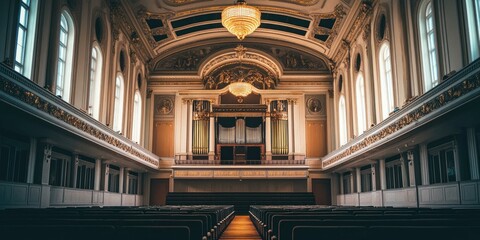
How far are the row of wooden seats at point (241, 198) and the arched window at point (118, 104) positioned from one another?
204 inches

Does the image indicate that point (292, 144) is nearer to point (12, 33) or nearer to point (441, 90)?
point (441, 90)

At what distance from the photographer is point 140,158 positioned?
18.9 metres

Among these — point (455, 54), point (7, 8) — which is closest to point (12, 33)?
point (7, 8)

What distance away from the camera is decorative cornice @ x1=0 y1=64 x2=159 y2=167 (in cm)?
822

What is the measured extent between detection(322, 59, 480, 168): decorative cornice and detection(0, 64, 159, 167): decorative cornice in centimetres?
905

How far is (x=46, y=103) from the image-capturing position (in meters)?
9.81

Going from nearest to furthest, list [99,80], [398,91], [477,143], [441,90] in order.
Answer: [441,90]
[477,143]
[398,91]
[99,80]

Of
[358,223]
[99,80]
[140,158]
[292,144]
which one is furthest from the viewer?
[292,144]

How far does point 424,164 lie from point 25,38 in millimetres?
12248

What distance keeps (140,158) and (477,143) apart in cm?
1345

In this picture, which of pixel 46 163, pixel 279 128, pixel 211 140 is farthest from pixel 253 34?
pixel 46 163

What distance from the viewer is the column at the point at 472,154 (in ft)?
34.5

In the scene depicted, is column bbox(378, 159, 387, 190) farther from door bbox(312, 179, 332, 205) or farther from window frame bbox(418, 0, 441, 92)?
door bbox(312, 179, 332, 205)

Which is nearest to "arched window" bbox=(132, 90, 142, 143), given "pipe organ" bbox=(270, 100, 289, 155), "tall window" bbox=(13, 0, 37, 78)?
"pipe organ" bbox=(270, 100, 289, 155)
